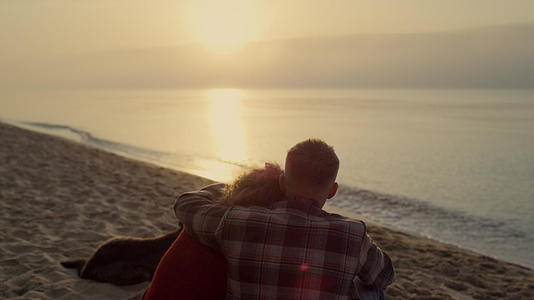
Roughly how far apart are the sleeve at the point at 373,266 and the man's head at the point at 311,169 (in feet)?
0.99

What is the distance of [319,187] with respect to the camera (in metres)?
2.26

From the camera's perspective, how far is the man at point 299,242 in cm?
217

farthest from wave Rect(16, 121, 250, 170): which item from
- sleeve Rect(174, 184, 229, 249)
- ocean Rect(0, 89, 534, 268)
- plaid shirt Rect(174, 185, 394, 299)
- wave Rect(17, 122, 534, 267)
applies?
plaid shirt Rect(174, 185, 394, 299)

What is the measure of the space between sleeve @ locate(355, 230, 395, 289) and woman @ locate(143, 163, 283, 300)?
1.65 ft

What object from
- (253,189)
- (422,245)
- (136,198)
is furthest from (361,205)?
(253,189)

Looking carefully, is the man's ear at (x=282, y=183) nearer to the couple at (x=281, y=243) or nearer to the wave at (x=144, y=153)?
the couple at (x=281, y=243)

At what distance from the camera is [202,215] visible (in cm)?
240

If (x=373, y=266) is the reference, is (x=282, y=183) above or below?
above

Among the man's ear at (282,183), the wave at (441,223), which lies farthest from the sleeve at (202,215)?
the wave at (441,223)

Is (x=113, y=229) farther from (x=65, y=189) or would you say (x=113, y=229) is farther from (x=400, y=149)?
(x=400, y=149)

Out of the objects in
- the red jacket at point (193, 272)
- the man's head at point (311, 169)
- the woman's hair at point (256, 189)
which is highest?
the man's head at point (311, 169)

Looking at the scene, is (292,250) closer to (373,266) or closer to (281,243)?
(281,243)

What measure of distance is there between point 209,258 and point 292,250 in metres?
0.50

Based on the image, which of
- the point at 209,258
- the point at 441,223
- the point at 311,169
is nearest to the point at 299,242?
the point at 311,169
